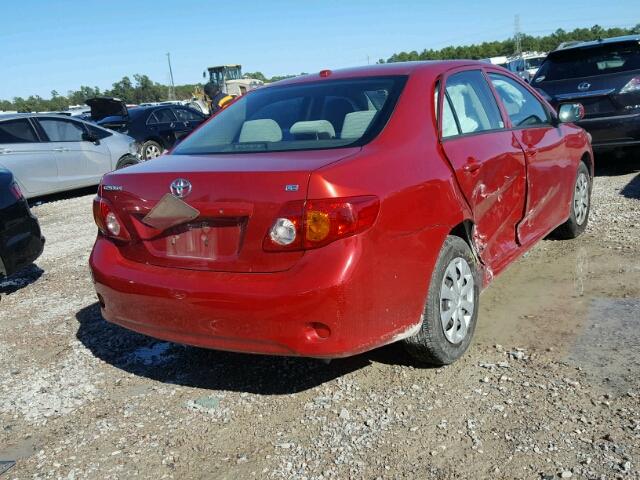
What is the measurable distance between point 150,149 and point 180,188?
11614 mm

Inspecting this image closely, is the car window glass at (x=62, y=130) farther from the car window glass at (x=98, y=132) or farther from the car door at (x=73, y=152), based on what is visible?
the car window glass at (x=98, y=132)

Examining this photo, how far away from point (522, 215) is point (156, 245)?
96.8 inches

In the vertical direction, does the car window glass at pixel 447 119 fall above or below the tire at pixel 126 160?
above

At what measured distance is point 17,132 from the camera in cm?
966

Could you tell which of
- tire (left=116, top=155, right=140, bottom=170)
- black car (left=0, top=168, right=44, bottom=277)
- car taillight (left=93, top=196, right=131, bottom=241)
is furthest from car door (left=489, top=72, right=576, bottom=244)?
tire (left=116, top=155, right=140, bottom=170)

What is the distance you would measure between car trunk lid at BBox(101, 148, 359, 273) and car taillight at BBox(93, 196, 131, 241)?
1.6 inches

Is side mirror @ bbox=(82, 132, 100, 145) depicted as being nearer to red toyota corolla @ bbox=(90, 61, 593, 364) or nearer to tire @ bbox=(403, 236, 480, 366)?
red toyota corolla @ bbox=(90, 61, 593, 364)

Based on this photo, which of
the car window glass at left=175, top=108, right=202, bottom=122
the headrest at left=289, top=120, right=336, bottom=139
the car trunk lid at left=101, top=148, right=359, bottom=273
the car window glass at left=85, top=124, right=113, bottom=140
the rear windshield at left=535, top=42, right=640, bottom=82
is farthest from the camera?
the car window glass at left=175, top=108, right=202, bottom=122

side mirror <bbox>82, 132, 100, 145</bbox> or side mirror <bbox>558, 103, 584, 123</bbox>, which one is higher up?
side mirror <bbox>558, 103, 584, 123</bbox>

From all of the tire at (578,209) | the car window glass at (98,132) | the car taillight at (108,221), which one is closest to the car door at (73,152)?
the car window glass at (98,132)

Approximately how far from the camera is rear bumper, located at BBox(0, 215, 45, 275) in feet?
16.6

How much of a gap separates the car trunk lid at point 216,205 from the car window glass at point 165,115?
1170 cm

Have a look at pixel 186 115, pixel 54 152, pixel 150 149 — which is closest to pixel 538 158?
pixel 54 152

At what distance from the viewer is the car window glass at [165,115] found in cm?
1448
